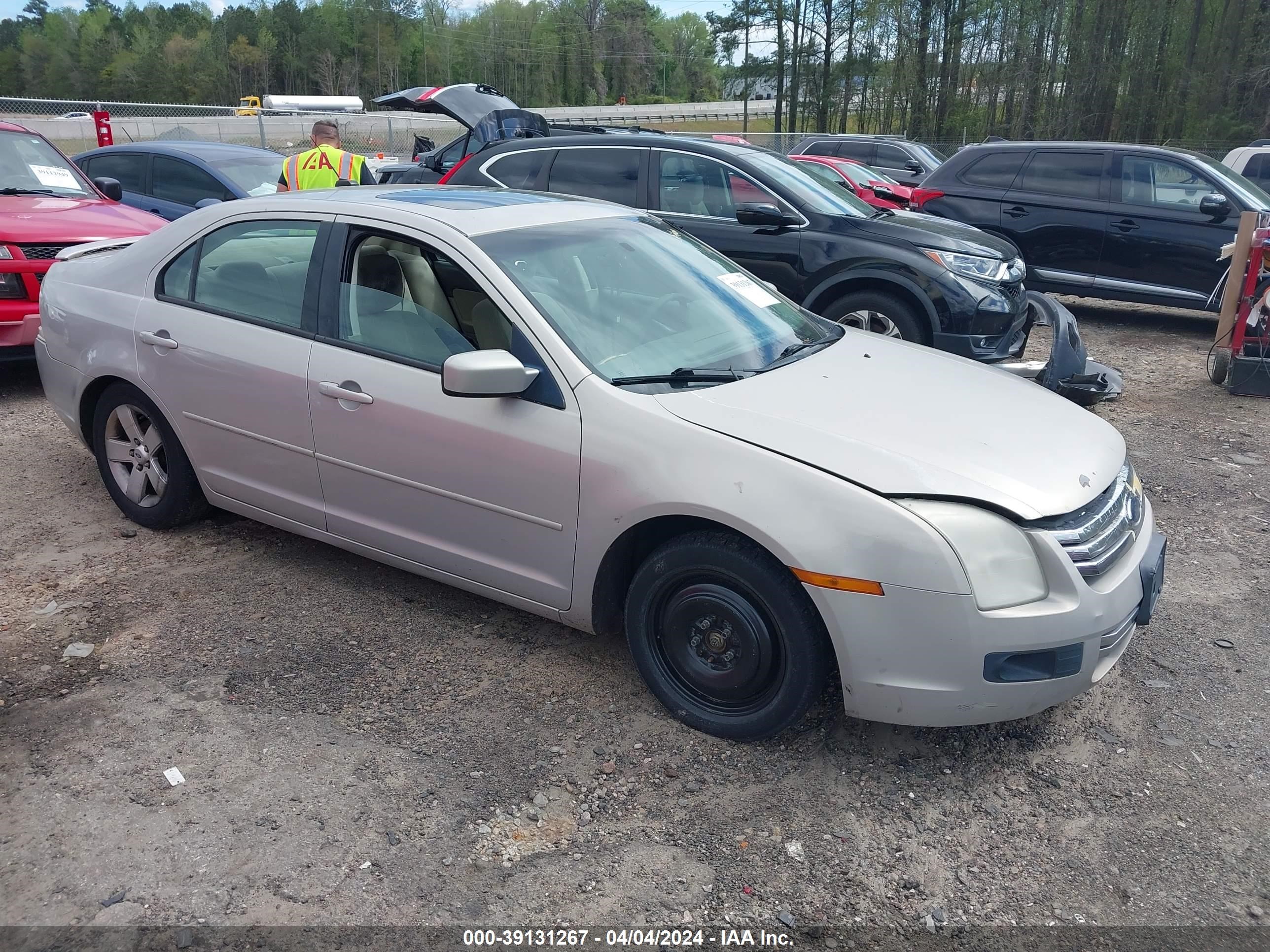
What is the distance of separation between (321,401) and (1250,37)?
3396cm

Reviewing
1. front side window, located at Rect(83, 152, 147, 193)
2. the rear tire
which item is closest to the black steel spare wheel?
the rear tire

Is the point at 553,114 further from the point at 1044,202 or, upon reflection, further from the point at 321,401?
the point at 321,401

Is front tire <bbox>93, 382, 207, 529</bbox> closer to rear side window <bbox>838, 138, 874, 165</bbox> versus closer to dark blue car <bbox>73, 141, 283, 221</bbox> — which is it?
dark blue car <bbox>73, 141, 283, 221</bbox>

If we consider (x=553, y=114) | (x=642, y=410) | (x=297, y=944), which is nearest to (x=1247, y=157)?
(x=642, y=410)

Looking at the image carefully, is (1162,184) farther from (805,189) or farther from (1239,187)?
(805,189)

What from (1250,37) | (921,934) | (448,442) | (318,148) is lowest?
(921,934)

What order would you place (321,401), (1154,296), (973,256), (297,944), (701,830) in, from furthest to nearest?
(1154,296) → (973,256) → (321,401) → (701,830) → (297,944)

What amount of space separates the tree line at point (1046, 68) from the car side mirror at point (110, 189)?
1106 inches

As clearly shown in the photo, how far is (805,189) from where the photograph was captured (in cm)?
756

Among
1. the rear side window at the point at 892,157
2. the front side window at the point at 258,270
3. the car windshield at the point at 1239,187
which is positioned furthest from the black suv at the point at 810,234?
the rear side window at the point at 892,157

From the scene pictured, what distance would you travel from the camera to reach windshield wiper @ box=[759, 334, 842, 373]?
365 cm

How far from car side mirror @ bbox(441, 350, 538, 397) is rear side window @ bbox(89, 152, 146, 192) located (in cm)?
839

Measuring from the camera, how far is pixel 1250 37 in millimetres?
29188

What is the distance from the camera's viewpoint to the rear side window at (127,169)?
1002 centimetres
